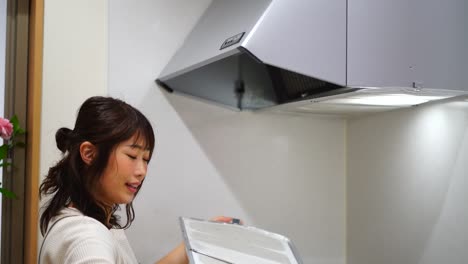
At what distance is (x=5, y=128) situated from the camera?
4.06 feet

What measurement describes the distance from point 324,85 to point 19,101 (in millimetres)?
866

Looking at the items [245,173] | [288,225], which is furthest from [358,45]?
[288,225]

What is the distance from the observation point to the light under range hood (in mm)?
1015

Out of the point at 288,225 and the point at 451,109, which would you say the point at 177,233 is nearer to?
the point at 288,225

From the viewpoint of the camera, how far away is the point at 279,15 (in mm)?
1016

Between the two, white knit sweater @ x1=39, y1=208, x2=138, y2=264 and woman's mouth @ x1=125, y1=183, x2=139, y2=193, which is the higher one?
woman's mouth @ x1=125, y1=183, x2=139, y2=193

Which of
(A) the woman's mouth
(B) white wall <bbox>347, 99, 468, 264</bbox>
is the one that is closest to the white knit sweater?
(A) the woman's mouth

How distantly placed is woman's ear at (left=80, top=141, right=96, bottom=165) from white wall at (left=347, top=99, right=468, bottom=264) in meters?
0.90

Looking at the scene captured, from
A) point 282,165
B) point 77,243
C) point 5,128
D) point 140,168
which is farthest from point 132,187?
point 282,165

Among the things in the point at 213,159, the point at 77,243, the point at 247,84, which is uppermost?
the point at 247,84

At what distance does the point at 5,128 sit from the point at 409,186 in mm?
1130

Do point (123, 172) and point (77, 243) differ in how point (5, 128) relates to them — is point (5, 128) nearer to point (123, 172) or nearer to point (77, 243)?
point (123, 172)

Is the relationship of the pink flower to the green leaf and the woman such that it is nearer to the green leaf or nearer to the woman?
the green leaf

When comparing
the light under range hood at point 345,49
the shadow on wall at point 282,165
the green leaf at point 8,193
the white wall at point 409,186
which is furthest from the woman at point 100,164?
the white wall at point 409,186
